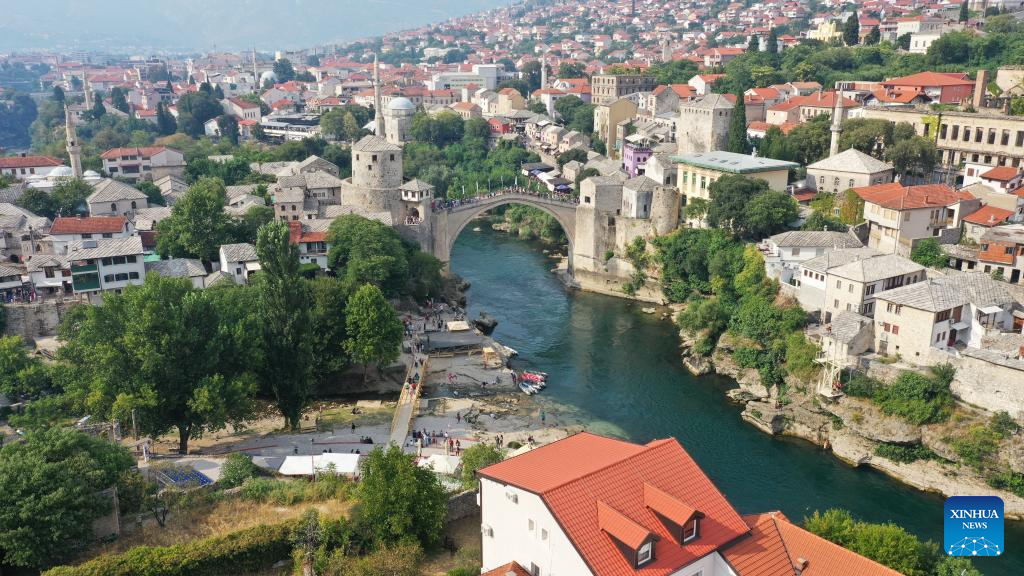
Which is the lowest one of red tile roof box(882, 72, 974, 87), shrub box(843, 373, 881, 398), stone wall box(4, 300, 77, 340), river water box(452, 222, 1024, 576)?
river water box(452, 222, 1024, 576)

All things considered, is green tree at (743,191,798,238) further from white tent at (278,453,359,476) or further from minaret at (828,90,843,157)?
white tent at (278,453,359,476)

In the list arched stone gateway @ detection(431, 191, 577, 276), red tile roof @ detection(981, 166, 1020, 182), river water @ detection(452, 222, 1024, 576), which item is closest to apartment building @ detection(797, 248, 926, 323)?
river water @ detection(452, 222, 1024, 576)

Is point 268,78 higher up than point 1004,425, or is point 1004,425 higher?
point 268,78

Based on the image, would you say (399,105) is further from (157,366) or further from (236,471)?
(236,471)

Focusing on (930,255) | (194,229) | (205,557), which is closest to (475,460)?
(205,557)

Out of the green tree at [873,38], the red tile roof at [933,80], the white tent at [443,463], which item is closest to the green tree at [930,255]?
the red tile roof at [933,80]

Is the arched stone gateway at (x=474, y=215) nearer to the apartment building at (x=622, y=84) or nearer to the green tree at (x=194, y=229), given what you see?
the green tree at (x=194, y=229)

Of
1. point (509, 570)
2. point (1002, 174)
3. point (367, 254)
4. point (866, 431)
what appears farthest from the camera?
point (1002, 174)
